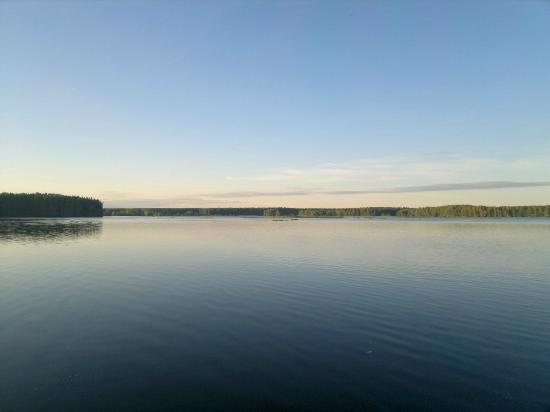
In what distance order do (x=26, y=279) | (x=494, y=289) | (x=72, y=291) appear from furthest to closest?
(x=26, y=279) → (x=494, y=289) → (x=72, y=291)

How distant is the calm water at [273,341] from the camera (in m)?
11.1

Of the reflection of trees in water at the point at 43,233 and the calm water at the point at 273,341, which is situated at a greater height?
the reflection of trees in water at the point at 43,233

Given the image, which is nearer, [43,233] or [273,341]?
[273,341]

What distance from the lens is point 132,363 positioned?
1317cm

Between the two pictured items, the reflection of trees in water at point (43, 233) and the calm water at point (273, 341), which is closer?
the calm water at point (273, 341)

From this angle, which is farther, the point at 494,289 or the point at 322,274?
the point at 322,274

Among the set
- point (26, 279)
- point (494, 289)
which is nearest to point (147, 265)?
point (26, 279)

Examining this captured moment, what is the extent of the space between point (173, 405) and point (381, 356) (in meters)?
8.51

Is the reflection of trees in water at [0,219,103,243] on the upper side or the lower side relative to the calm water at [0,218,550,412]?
upper

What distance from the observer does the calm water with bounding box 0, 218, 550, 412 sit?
439 inches

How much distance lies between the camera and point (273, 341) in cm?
1564

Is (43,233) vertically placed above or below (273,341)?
above

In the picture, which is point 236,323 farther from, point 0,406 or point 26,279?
point 26,279

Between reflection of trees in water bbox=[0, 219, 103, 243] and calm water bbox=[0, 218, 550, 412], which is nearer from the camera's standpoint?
calm water bbox=[0, 218, 550, 412]
